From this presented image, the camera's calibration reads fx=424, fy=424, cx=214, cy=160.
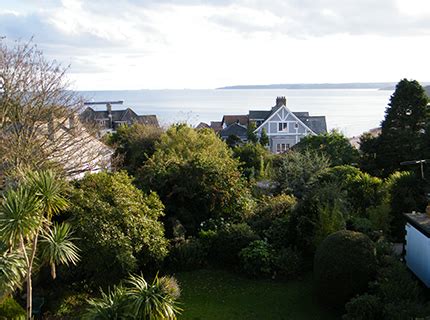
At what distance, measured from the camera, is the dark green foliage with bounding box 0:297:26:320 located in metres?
9.48

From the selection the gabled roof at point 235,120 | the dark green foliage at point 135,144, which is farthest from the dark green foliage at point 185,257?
the gabled roof at point 235,120

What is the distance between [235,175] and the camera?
1630 cm

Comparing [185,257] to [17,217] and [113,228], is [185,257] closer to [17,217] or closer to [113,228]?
[113,228]

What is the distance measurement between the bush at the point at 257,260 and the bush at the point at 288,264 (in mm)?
223

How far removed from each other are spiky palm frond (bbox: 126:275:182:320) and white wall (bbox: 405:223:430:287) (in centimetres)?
654

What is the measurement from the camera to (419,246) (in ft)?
36.8

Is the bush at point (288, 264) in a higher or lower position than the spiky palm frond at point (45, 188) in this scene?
lower

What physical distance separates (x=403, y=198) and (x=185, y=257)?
8.37m

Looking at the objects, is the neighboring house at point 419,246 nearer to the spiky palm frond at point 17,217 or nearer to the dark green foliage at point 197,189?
the dark green foliage at point 197,189

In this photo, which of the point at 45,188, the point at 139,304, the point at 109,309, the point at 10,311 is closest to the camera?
the point at 139,304

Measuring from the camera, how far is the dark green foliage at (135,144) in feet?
79.8

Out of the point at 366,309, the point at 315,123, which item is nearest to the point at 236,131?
the point at 315,123

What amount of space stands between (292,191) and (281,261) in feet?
17.8

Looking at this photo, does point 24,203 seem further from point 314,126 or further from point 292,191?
point 314,126
